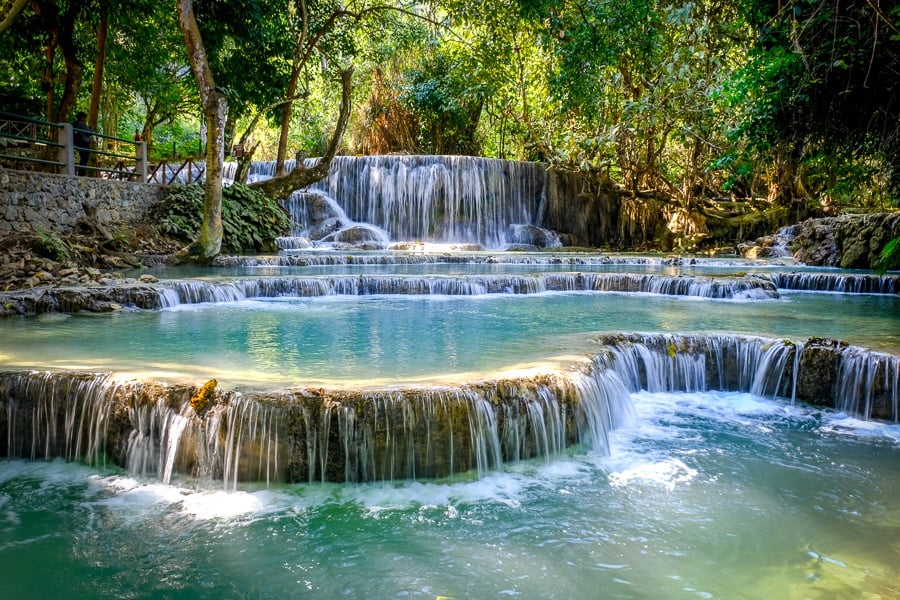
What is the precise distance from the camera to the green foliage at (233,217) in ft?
51.2

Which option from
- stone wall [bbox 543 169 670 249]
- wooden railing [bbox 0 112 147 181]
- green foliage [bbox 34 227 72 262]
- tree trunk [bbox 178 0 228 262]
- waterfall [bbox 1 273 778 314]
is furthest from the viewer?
stone wall [bbox 543 169 670 249]

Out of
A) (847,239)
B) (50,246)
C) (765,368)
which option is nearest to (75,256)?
(50,246)

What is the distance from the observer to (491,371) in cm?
515

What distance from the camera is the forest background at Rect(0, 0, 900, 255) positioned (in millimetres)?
7664

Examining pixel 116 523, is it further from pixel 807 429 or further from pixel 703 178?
pixel 703 178

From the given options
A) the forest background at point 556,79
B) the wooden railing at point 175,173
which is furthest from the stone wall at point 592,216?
the wooden railing at point 175,173

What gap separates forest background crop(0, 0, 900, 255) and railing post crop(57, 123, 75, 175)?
1451mm

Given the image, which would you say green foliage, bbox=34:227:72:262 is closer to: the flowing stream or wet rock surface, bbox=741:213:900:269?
the flowing stream

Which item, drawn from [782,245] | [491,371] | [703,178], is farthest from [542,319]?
[703,178]

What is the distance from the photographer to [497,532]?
12.2 feet

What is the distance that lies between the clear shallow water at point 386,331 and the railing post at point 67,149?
6131 millimetres

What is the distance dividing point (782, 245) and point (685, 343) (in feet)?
48.2

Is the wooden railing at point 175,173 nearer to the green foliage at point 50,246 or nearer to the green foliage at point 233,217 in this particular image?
the green foliage at point 233,217

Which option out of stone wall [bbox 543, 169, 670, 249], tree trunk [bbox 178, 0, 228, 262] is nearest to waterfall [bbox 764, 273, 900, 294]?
tree trunk [bbox 178, 0, 228, 262]
